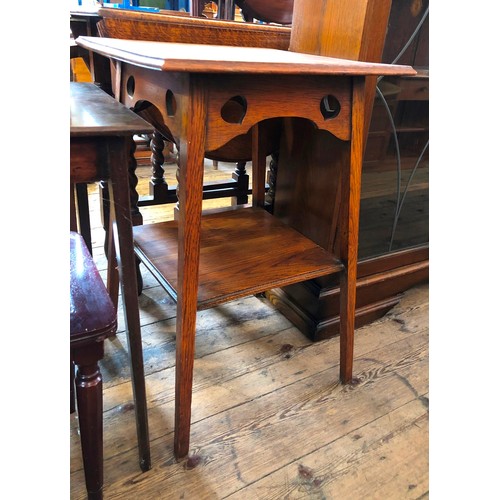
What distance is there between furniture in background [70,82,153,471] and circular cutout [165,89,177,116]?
0.09 m

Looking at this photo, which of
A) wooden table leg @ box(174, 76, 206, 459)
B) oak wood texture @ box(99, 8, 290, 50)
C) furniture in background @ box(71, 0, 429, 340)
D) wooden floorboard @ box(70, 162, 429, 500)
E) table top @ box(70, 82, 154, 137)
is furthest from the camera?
oak wood texture @ box(99, 8, 290, 50)

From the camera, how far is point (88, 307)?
2.07ft

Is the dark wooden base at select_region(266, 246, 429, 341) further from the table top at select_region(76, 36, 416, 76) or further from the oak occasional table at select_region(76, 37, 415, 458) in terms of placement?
the table top at select_region(76, 36, 416, 76)

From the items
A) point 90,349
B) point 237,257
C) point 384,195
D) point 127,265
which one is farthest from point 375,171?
point 90,349

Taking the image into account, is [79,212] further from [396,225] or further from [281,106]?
[396,225]

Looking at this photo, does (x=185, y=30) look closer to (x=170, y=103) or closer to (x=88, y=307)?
(x=170, y=103)

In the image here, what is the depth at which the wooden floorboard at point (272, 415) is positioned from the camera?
859 mm

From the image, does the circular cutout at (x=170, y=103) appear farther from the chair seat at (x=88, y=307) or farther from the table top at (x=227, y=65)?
the chair seat at (x=88, y=307)

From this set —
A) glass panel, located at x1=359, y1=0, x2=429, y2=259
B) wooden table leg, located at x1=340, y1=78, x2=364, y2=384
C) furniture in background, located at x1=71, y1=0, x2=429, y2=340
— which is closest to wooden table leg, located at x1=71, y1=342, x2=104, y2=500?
wooden table leg, located at x1=340, y1=78, x2=364, y2=384

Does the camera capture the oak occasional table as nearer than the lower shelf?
Yes

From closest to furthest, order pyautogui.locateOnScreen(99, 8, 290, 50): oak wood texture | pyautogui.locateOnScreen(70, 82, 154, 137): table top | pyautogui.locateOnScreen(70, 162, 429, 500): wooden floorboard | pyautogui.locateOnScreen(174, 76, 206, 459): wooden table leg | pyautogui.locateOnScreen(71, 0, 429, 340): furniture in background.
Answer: pyautogui.locateOnScreen(70, 82, 154, 137): table top, pyautogui.locateOnScreen(174, 76, 206, 459): wooden table leg, pyautogui.locateOnScreen(70, 162, 429, 500): wooden floorboard, pyautogui.locateOnScreen(71, 0, 429, 340): furniture in background, pyautogui.locateOnScreen(99, 8, 290, 50): oak wood texture

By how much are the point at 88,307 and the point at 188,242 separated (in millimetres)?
201

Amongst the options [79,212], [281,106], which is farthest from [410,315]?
[79,212]

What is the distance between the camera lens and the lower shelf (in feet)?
2.93
